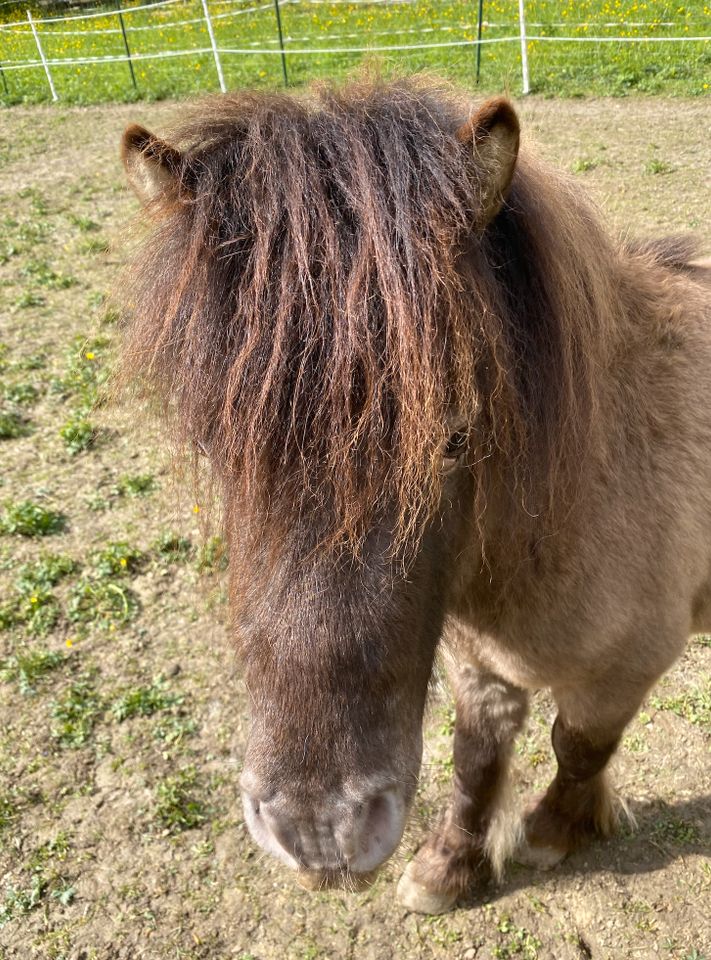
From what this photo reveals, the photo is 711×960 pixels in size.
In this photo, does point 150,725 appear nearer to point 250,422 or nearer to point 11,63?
point 250,422

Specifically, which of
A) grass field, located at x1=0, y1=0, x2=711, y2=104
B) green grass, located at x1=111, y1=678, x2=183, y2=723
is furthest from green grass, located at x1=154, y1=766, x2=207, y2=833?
grass field, located at x1=0, y1=0, x2=711, y2=104

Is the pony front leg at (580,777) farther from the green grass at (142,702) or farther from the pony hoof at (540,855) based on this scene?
the green grass at (142,702)

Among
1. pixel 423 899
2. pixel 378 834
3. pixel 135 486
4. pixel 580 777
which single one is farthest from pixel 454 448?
pixel 135 486

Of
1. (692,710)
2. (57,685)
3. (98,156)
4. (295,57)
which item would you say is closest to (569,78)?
(295,57)

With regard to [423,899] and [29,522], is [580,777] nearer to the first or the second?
[423,899]

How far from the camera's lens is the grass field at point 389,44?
33.7ft

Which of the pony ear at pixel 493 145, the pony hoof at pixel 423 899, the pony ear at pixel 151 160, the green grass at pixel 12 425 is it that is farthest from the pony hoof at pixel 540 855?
the green grass at pixel 12 425

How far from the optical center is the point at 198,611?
3.63 m

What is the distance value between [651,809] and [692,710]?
1.66 feet

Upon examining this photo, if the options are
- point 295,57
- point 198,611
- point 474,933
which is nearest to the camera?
point 474,933

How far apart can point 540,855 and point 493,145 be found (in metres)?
2.50

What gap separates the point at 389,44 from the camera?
40.9 feet

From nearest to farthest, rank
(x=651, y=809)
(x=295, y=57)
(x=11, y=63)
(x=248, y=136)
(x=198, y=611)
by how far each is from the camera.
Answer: (x=248, y=136), (x=651, y=809), (x=198, y=611), (x=295, y=57), (x=11, y=63)

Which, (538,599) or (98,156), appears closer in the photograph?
(538,599)
